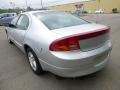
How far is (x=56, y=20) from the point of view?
3.64 m

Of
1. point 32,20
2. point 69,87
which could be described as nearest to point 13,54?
point 32,20

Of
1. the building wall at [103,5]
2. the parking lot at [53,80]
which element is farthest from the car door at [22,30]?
the building wall at [103,5]

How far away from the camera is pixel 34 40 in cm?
323

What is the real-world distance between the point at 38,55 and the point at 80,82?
1068 mm

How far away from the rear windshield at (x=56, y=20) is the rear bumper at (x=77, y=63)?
830 mm

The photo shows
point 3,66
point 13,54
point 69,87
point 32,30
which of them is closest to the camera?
point 69,87

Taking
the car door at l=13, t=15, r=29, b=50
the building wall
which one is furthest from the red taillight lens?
the building wall

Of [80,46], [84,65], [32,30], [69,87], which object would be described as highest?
[32,30]

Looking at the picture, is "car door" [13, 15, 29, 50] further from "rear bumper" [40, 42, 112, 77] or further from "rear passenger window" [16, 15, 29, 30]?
"rear bumper" [40, 42, 112, 77]

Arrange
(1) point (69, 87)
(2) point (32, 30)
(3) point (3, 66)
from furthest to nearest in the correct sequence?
(3) point (3, 66) → (2) point (32, 30) → (1) point (69, 87)

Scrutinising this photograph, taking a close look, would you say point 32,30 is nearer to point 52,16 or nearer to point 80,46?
point 52,16

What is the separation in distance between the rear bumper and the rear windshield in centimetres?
83

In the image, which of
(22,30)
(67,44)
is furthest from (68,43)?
(22,30)

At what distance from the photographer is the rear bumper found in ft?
8.55
